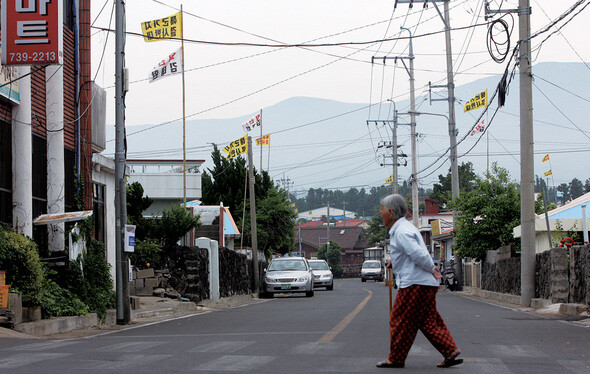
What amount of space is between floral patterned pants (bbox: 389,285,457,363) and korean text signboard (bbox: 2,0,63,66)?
870 cm

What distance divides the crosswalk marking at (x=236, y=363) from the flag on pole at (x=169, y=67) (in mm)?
23786

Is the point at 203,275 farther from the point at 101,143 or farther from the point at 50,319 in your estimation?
the point at 50,319

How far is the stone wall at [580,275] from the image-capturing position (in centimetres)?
1700

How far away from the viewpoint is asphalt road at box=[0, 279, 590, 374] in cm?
782

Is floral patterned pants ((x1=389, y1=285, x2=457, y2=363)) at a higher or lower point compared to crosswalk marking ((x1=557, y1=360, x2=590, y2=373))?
higher

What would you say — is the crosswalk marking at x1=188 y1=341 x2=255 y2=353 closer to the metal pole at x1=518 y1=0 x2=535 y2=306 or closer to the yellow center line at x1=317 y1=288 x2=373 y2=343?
the yellow center line at x1=317 y1=288 x2=373 y2=343

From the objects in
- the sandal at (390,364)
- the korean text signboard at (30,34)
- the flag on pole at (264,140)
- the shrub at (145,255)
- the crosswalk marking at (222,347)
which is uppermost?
the flag on pole at (264,140)

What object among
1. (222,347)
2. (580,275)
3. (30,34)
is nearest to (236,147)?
(580,275)

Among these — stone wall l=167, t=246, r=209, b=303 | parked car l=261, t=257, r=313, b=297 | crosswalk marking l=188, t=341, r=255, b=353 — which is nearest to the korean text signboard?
crosswalk marking l=188, t=341, r=255, b=353

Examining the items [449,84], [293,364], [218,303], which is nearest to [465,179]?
[449,84]

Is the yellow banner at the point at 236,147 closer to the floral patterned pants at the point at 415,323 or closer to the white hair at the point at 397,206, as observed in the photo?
the white hair at the point at 397,206

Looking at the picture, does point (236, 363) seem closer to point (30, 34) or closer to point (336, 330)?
point (336, 330)

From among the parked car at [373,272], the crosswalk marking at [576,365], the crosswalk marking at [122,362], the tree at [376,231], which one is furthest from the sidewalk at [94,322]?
the tree at [376,231]

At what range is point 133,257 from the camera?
2519 centimetres
